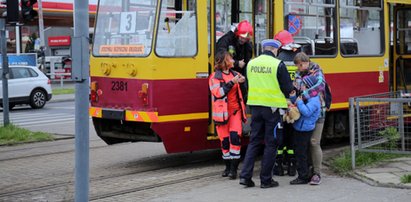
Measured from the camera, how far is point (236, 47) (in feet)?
33.0

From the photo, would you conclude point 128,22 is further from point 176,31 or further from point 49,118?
point 49,118

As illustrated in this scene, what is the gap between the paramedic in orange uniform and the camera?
923 centimetres

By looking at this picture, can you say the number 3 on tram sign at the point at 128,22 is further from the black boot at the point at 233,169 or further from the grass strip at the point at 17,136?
the grass strip at the point at 17,136

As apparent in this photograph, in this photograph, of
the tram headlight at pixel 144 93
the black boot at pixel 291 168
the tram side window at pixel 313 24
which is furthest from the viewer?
the tram side window at pixel 313 24

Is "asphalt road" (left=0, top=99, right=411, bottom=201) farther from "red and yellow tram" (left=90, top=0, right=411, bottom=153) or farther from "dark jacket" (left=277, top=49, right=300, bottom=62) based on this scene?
"dark jacket" (left=277, top=49, right=300, bottom=62)

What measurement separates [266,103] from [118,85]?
269 cm

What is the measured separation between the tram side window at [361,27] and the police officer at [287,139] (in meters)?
2.31

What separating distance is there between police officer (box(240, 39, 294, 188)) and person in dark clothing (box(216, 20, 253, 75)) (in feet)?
4.22

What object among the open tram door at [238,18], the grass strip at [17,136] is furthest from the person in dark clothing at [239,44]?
the grass strip at [17,136]

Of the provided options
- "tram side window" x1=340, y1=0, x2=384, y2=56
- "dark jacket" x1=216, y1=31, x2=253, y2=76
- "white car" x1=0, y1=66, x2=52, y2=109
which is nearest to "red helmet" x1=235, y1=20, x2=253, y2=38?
"dark jacket" x1=216, y1=31, x2=253, y2=76

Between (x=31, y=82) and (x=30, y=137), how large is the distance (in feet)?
34.1

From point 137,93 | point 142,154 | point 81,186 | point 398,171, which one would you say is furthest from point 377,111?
point 81,186

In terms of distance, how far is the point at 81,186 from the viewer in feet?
17.9

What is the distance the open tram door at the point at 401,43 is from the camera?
13.5m
